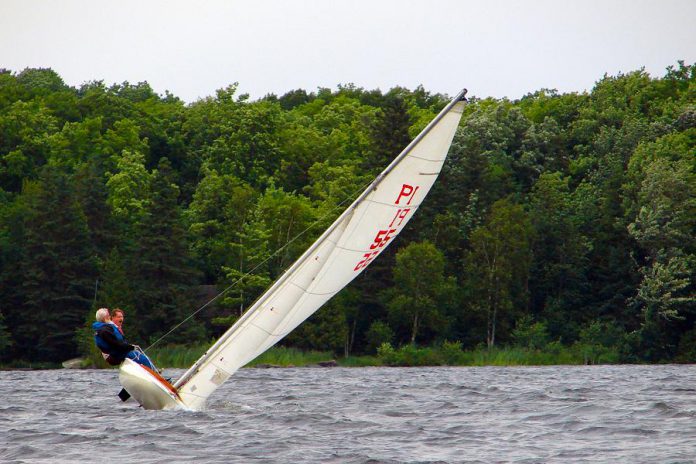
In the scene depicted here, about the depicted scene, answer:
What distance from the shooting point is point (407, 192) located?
67.1 ft

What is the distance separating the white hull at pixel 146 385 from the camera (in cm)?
2052

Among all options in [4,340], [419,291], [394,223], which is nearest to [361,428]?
[394,223]

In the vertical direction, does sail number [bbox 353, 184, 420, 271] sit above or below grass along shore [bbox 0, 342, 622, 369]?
above

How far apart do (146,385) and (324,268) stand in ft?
12.5

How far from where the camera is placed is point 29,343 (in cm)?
7112

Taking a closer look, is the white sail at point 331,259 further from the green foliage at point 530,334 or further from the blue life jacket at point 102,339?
the green foliage at point 530,334

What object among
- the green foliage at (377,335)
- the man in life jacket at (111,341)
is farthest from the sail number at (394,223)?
the green foliage at (377,335)

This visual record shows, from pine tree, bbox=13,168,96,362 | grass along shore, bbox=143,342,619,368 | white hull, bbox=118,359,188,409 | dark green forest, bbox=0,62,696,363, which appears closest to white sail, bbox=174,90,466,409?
white hull, bbox=118,359,188,409

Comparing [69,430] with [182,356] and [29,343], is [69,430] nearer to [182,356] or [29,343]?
[182,356]

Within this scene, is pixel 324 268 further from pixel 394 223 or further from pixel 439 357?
pixel 439 357

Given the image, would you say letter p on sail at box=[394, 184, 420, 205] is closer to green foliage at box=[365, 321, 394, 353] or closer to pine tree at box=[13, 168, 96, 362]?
pine tree at box=[13, 168, 96, 362]

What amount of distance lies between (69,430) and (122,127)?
83.9 m

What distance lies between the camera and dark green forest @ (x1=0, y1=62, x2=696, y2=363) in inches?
Result: 2874

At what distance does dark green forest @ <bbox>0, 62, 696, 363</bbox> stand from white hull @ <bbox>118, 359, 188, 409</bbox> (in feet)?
155
